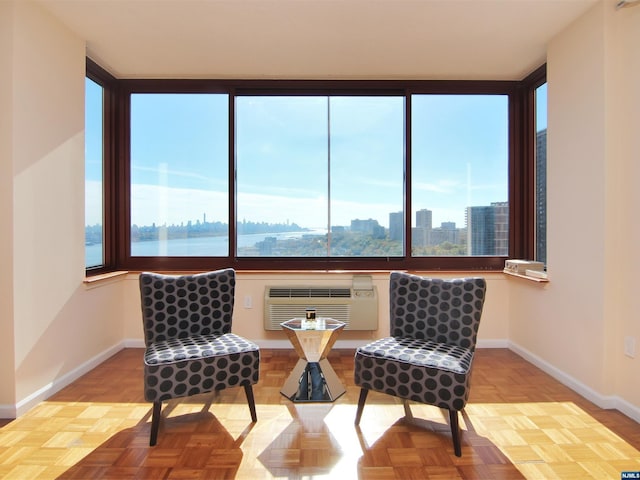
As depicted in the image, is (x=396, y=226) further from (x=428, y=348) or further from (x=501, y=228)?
(x=428, y=348)

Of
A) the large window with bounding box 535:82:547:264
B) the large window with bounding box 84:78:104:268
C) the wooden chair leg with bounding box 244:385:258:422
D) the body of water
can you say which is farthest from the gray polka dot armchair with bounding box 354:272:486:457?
the large window with bounding box 84:78:104:268

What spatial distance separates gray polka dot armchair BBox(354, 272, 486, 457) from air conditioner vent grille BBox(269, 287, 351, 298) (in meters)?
1.00

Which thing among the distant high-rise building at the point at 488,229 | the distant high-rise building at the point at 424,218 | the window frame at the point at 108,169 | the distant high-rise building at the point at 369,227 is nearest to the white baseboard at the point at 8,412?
the window frame at the point at 108,169

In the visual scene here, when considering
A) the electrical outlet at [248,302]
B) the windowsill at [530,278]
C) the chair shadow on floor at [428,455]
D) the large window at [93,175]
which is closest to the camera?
the chair shadow on floor at [428,455]

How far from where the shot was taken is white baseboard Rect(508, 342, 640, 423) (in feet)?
7.76

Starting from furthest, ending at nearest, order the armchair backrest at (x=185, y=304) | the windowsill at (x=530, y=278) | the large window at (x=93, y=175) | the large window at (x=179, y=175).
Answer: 1. the large window at (x=179, y=175)
2. the large window at (x=93, y=175)
3. the windowsill at (x=530, y=278)
4. the armchair backrest at (x=185, y=304)

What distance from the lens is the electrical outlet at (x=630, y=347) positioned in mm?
2379

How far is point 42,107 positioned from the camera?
8.50ft

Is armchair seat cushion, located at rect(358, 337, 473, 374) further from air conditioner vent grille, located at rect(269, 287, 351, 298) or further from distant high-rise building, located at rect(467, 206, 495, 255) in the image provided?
distant high-rise building, located at rect(467, 206, 495, 255)

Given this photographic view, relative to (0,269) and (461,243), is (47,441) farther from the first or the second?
(461,243)

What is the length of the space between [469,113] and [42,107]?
360 centimetres

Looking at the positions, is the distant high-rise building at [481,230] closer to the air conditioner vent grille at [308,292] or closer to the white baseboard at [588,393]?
the white baseboard at [588,393]

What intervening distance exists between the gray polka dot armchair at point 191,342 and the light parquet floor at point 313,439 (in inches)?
8.2

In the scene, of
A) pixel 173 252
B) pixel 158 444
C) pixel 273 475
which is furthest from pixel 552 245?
pixel 173 252
